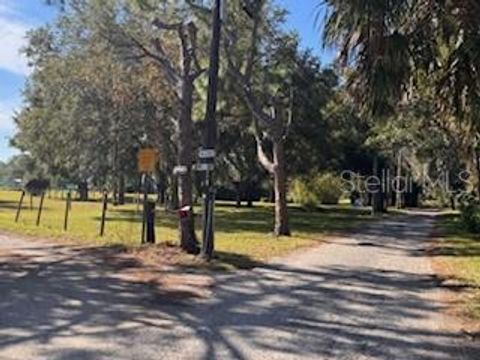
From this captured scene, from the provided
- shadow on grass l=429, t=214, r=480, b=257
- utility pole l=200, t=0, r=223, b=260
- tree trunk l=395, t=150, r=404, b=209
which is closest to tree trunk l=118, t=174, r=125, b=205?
tree trunk l=395, t=150, r=404, b=209

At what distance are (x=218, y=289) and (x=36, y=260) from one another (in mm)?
4969

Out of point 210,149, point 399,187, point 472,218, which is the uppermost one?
point 399,187

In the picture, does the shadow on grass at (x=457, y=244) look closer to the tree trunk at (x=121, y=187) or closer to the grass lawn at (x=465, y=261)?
the grass lawn at (x=465, y=261)

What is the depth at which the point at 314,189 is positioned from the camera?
54438 mm

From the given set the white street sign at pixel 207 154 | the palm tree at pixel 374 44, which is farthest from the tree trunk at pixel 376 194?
the palm tree at pixel 374 44

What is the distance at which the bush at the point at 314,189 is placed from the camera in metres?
52.9

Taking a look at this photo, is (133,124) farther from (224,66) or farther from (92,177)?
(224,66)

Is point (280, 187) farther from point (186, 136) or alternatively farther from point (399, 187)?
point (399, 187)

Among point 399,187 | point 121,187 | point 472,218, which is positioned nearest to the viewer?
point 472,218

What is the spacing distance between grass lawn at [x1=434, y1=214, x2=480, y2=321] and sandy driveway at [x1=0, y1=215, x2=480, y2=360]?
1.64 feet

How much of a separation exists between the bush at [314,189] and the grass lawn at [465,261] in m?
22.9

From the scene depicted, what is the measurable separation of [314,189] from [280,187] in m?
29.0

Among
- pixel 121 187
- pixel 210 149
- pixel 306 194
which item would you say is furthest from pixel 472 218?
pixel 121 187

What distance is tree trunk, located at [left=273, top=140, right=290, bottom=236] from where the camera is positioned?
82.9 ft
